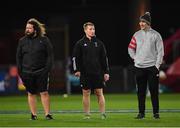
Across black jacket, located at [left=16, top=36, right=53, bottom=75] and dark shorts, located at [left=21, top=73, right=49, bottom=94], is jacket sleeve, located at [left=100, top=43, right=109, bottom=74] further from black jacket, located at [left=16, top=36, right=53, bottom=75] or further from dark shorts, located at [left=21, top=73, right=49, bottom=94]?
dark shorts, located at [left=21, top=73, right=49, bottom=94]

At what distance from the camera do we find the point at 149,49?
49.9 feet

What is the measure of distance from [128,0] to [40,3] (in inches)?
203

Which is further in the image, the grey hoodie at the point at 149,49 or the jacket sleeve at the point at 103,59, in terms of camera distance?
the jacket sleeve at the point at 103,59

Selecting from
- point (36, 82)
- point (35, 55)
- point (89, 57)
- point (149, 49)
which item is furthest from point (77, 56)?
point (149, 49)

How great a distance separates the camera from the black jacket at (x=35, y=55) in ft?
50.0

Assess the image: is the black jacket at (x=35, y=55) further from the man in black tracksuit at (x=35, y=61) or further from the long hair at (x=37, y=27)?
the long hair at (x=37, y=27)

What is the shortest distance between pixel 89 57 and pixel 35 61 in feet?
3.82

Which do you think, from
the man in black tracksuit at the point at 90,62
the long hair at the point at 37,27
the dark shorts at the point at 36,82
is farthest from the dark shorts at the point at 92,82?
the long hair at the point at 37,27

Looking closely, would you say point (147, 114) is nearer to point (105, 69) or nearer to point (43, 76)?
point (105, 69)

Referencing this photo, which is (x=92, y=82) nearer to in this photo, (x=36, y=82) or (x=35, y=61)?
(x=36, y=82)

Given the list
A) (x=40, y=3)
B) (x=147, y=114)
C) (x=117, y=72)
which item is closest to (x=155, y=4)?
(x=40, y=3)

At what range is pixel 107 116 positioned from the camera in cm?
1623

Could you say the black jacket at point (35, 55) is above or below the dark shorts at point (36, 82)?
above

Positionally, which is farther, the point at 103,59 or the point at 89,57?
the point at 103,59
